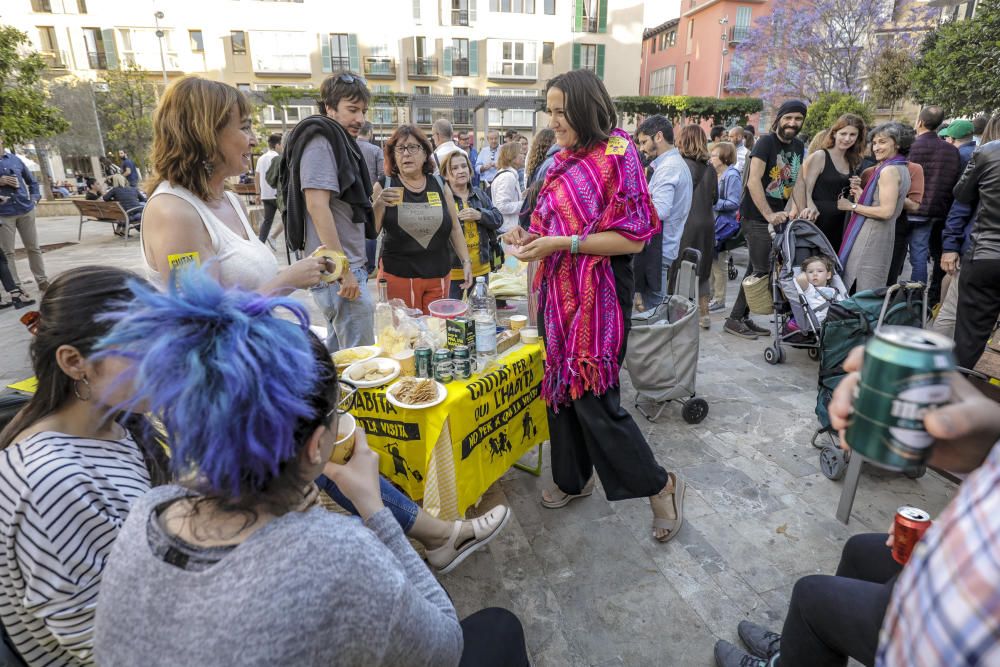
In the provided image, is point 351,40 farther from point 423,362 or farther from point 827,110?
point 423,362

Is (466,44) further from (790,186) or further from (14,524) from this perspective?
(14,524)

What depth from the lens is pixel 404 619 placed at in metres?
0.93

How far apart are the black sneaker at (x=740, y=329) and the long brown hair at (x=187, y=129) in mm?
4885

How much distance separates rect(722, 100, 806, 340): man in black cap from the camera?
4.73 m

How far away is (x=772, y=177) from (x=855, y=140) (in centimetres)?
69

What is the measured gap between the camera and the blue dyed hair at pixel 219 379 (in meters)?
0.83

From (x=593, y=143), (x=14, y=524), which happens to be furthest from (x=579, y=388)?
(x=14, y=524)

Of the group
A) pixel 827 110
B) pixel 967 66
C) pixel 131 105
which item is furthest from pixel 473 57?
pixel 967 66

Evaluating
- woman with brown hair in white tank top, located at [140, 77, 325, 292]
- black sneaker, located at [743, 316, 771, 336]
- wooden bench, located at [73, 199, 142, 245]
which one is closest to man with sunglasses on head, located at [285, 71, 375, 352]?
woman with brown hair in white tank top, located at [140, 77, 325, 292]

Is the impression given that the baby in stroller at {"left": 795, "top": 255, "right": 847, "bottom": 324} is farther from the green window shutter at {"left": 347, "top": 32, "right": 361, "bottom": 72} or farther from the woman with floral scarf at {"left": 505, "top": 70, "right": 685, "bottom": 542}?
the green window shutter at {"left": 347, "top": 32, "right": 361, "bottom": 72}

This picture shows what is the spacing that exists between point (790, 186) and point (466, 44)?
3113 centimetres

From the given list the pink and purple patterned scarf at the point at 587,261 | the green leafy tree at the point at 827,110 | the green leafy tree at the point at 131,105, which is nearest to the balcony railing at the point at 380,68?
the green leafy tree at the point at 131,105

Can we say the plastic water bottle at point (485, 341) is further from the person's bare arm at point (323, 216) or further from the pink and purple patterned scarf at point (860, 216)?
the pink and purple patterned scarf at point (860, 216)

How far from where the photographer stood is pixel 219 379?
2.73ft
